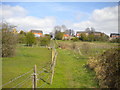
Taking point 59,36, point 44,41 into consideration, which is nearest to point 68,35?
point 59,36

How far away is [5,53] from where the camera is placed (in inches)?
606

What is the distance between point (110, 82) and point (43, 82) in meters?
3.47

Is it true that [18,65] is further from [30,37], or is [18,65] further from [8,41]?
[30,37]

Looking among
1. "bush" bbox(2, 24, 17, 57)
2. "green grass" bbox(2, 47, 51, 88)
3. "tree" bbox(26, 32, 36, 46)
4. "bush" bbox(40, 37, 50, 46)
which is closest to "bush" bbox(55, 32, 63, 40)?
"bush" bbox(40, 37, 50, 46)

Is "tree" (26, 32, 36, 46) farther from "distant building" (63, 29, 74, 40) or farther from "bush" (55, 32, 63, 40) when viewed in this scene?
"distant building" (63, 29, 74, 40)

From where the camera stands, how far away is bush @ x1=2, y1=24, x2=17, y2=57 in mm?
15391

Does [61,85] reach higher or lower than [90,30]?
lower

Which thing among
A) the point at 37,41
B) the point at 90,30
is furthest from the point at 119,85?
the point at 90,30

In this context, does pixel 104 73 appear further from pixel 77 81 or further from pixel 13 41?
pixel 13 41

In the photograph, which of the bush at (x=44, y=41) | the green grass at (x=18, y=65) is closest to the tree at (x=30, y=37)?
the bush at (x=44, y=41)

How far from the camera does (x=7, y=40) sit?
15625mm

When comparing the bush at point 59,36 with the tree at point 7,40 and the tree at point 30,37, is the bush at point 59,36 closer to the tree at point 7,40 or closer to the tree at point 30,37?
the tree at point 30,37

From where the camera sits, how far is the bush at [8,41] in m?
15.4

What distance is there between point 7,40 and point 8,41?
0.17 meters
